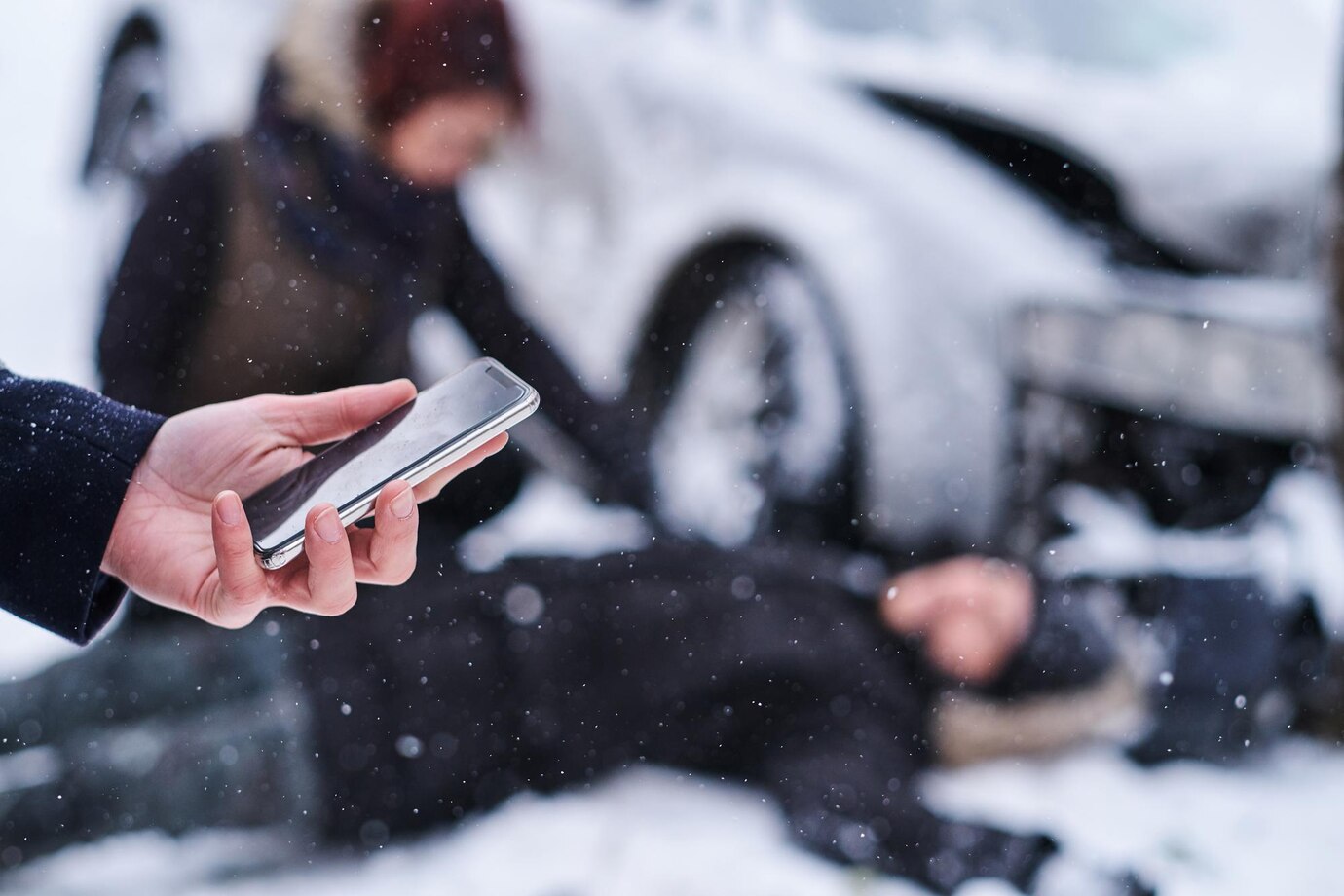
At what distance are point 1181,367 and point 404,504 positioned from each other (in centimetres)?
118

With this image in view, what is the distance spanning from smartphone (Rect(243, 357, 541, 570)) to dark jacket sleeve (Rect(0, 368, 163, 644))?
0.35 ft

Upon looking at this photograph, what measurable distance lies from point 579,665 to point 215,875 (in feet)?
1.58

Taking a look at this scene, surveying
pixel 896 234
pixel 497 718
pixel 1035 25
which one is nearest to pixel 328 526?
pixel 497 718

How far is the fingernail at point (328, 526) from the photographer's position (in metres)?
0.68

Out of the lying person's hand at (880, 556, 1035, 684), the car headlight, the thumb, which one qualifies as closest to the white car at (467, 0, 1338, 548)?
the car headlight

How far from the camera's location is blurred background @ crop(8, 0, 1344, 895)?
1346mm

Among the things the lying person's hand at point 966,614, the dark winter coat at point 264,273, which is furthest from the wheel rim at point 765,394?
the dark winter coat at point 264,273

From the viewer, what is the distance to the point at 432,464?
0.73 m

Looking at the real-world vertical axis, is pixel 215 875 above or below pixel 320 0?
below

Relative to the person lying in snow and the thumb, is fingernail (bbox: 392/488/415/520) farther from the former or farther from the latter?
the person lying in snow

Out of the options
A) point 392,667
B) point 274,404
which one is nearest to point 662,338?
point 392,667

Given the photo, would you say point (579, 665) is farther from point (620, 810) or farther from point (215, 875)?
point (215, 875)

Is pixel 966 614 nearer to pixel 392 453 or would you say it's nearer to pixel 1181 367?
pixel 1181 367

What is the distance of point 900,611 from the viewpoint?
139cm
